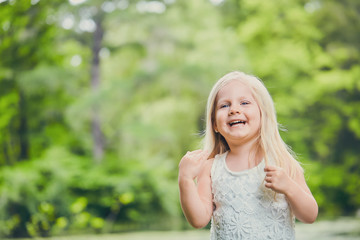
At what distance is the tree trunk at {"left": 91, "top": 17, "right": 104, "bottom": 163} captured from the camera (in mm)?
10688

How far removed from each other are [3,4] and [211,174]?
9112 mm

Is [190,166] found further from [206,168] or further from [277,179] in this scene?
[277,179]

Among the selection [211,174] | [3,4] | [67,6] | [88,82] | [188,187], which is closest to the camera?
[188,187]

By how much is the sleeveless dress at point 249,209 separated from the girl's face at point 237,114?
3.9 inches

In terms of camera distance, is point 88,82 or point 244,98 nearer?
point 244,98

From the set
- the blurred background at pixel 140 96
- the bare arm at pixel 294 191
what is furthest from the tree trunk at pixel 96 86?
the bare arm at pixel 294 191

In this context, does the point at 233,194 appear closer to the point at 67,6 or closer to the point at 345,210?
the point at 67,6

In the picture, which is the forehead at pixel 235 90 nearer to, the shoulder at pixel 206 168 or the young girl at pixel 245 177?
the young girl at pixel 245 177

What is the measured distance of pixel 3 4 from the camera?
31.0ft

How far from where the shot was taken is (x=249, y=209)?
1.33 meters

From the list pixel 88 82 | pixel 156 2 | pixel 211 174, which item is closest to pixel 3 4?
pixel 88 82

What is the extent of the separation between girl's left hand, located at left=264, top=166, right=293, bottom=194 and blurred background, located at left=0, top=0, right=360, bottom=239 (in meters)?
7.96

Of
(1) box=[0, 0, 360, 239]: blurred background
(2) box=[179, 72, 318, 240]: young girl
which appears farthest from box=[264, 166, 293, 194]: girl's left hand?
(1) box=[0, 0, 360, 239]: blurred background

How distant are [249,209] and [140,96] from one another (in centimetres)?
965
